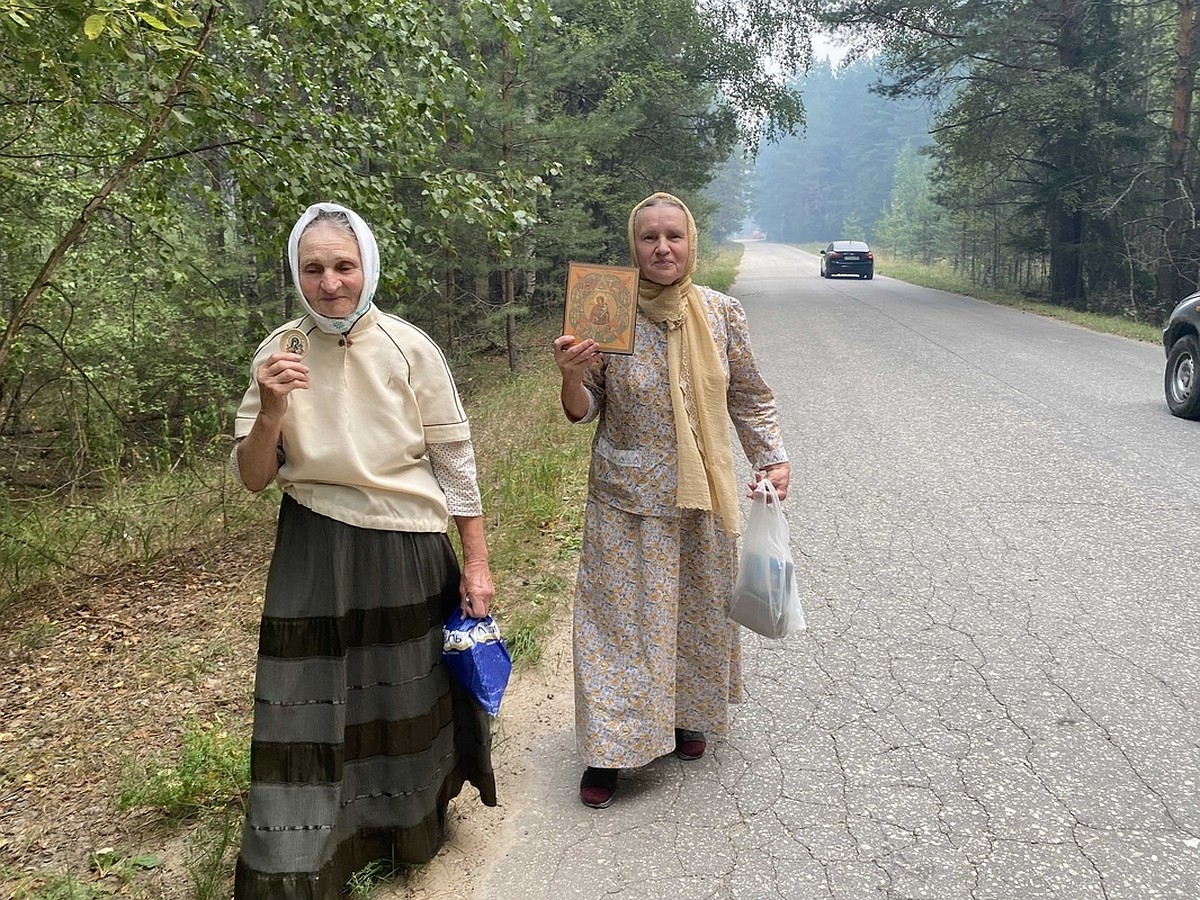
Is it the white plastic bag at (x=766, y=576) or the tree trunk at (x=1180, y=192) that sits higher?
the tree trunk at (x=1180, y=192)

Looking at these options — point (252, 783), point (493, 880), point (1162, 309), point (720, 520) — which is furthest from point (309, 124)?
point (1162, 309)

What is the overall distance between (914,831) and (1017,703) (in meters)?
1.00

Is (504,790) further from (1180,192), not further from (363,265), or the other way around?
(1180,192)

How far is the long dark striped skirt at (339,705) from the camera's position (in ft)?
7.41

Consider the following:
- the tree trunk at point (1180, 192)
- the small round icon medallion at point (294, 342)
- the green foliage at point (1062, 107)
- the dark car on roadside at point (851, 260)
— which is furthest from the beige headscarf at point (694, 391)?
the dark car on roadside at point (851, 260)

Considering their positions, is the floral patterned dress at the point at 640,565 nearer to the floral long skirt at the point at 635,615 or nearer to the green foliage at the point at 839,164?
the floral long skirt at the point at 635,615

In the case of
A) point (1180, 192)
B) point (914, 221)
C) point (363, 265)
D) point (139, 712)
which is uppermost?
point (914, 221)

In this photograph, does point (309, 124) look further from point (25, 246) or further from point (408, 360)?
point (25, 246)

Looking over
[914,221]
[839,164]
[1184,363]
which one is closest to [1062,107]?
[1184,363]

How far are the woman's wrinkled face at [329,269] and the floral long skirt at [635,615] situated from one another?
1.12 m

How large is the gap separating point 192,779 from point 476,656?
Answer: 4.17ft

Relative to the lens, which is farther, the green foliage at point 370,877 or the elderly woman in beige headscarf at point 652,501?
the elderly woman in beige headscarf at point 652,501

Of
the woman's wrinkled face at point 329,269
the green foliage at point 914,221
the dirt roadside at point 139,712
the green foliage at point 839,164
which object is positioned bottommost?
the dirt roadside at point 139,712

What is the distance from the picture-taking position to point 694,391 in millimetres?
2770
